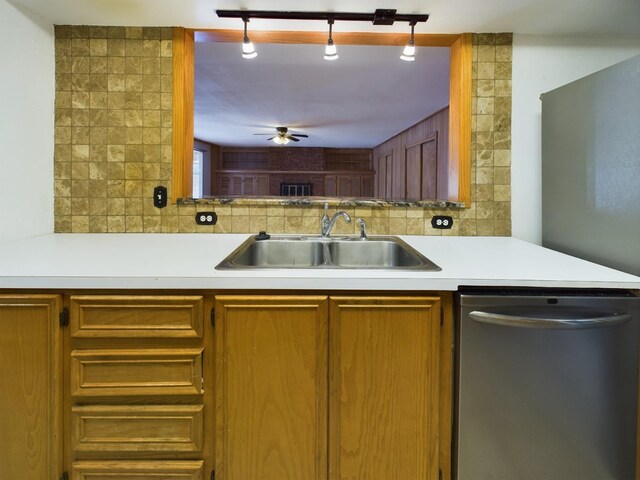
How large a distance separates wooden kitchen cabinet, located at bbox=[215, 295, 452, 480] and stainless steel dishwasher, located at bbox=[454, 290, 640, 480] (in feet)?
0.28

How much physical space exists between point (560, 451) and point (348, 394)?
61 centimetres

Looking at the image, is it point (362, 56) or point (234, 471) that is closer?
point (234, 471)

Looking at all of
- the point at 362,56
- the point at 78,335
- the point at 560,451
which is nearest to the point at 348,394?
the point at 560,451

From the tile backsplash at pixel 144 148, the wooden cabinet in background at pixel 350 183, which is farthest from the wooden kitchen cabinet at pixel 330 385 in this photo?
the wooden cabinet in background at pixel 350 183

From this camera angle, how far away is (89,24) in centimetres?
199

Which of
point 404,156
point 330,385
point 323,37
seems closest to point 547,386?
point 330,385

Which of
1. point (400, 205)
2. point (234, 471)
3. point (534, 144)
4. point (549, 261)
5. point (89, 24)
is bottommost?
point (234, 471)

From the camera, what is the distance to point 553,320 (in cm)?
113

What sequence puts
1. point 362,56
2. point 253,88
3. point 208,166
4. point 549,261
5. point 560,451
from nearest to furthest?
point 560,451 → point 549,261 → point 362,56 → point 253,88 → point 208,166

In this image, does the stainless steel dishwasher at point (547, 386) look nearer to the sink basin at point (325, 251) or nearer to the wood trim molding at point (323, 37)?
the sink basin at point (325, 251)

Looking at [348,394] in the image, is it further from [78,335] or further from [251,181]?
[251,181]

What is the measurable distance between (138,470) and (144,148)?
1.44m

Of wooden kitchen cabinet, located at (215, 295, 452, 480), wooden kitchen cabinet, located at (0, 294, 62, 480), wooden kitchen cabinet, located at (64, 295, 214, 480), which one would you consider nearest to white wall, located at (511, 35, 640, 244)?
wooden kitchen cabinet, located at (215, 295, 452, 480)

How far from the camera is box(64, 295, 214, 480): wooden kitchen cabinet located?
46.2 inches
